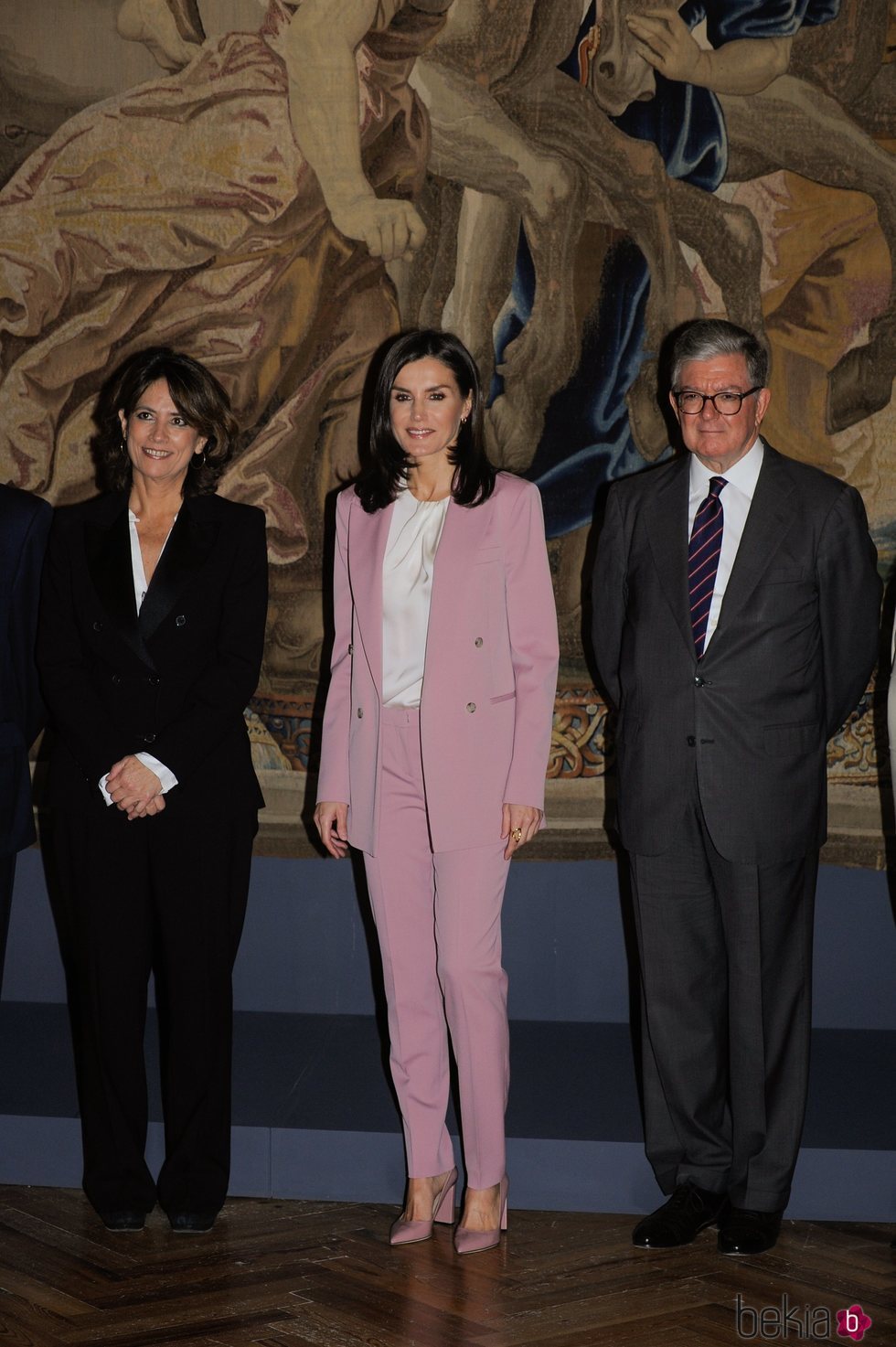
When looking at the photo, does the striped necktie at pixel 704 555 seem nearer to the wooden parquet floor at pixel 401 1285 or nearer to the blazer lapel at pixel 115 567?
the blazer lapel at pixel 115 567

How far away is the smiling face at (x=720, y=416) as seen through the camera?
311cm

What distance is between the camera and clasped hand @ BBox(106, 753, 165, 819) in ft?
10.2

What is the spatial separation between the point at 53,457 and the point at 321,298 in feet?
3.32

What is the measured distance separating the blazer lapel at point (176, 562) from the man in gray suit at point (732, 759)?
1.02m

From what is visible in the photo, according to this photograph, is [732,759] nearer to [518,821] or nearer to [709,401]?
[518,821]

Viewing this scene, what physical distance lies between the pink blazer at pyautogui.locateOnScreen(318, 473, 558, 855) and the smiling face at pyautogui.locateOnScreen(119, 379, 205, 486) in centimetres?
→ 45

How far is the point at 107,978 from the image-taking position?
3.21m

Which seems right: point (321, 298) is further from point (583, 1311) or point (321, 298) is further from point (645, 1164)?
point (583, 1311)

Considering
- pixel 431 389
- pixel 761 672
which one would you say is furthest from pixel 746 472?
pixel 431 389

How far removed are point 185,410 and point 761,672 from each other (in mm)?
1423

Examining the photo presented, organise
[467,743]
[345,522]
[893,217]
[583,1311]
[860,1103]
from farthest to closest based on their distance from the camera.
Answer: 1. [893,217]
2. [860,1103]
3. [345,522]
4. [467,743]
5. [583,1311]

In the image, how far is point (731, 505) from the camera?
3.19 metres

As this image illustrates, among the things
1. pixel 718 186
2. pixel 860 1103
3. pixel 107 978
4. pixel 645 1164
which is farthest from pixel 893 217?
pixel 107 978

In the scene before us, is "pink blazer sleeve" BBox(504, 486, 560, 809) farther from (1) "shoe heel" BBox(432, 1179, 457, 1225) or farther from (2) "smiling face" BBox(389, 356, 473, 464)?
(1) "shoe heel" BBox(432, 1179, 457, 1225)
